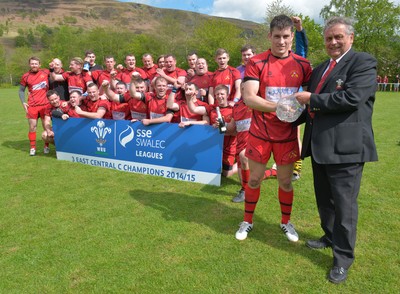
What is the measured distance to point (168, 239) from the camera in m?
3.65

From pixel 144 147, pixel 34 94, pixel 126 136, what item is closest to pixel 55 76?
pixel 34 94

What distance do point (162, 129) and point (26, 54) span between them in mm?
76154

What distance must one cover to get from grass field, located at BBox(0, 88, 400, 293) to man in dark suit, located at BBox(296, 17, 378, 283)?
1.67 feet

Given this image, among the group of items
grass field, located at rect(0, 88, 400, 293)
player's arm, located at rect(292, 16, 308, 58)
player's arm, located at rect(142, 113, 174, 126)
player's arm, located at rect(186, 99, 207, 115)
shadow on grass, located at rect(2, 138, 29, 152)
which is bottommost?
shadow on grass, located at rect(2, 138, 29, 152)

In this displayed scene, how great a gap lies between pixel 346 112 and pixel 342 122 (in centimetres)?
9

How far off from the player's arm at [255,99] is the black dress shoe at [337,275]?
1.58 m

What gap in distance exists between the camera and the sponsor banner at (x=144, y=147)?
5336mm

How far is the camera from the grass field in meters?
2.89

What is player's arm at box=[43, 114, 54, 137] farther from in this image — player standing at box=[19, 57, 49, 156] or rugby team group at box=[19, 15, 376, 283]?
player standing at box=[19, 57, 49, 156]

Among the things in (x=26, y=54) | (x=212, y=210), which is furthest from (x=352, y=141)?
(x=26, y=54)

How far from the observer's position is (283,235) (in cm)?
374

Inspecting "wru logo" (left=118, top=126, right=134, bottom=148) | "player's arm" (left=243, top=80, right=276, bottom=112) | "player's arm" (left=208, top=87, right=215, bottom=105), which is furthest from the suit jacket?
"wru logo" (left=118, top=126, right=134, bottom=148)

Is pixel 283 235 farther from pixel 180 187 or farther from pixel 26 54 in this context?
pixel 26 54

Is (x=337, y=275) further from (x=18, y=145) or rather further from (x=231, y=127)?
(x=18, y=145)
